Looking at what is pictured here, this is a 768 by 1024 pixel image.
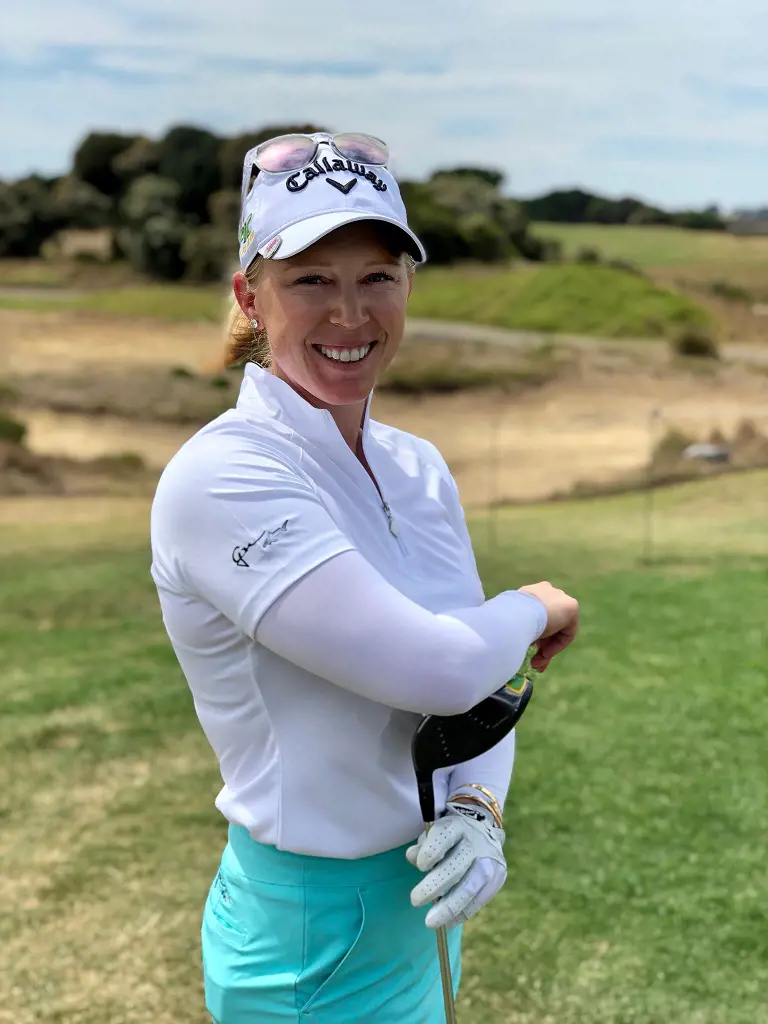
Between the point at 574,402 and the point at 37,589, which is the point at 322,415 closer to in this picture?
the point at 37,589

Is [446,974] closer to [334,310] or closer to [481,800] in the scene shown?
[481,800]

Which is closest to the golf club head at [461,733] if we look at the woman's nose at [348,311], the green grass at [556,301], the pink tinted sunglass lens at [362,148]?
the woman's nose at [348,311]

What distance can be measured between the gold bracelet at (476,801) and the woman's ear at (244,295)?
0.65m

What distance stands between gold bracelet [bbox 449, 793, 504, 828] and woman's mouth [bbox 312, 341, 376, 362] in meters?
0.56

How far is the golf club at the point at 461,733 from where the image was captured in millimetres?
1224

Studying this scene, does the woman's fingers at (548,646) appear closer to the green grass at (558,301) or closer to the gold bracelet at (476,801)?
the gold bracelet at (476,801)

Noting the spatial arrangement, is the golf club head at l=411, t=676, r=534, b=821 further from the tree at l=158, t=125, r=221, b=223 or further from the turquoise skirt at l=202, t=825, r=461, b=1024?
the tree at l=158, t=125, r=221, b=223

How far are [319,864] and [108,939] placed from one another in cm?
220

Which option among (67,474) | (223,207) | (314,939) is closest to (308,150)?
(314,939)

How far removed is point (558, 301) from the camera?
46.0ft

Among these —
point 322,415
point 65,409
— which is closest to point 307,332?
point 322,415

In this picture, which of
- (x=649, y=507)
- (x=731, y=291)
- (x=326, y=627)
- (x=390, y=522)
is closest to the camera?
(x=326, y=627)

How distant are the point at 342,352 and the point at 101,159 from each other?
14.3 meters

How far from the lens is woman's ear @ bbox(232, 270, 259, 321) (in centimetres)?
133
